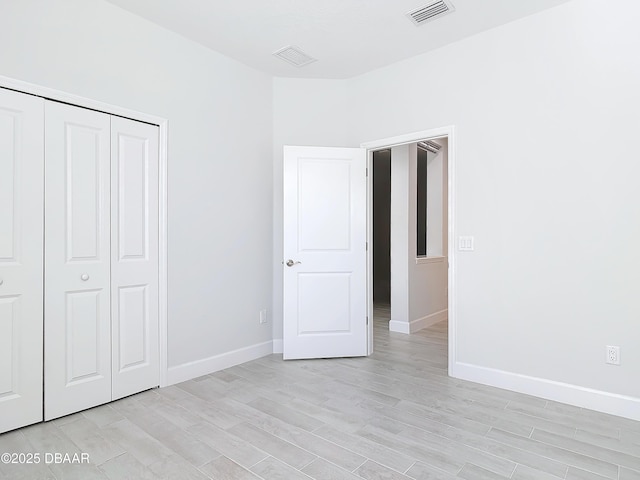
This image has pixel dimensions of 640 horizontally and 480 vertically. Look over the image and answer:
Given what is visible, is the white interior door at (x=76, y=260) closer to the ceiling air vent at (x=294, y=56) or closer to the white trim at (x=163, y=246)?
the white trim at (x=163, y=246)

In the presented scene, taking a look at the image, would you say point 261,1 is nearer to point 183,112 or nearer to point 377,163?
point 183,112

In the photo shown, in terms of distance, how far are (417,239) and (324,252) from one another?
1.96 metres

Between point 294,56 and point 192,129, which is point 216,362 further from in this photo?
point 294,56

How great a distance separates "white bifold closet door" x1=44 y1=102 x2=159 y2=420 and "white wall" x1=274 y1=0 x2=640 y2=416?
8.27 ft

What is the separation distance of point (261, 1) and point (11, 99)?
174 cm

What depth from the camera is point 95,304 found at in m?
2.72

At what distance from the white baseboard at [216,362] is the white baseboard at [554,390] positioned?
72.7 inches

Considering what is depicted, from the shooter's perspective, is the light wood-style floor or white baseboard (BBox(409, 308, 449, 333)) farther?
white baseboard (BBox(409, 308, 449, 333))

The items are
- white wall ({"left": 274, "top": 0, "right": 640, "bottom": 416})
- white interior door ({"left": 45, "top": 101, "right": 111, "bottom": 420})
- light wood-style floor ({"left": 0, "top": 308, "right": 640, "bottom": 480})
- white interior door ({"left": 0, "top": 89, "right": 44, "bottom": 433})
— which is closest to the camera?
light wood-style floor ({"left": 0, "top": 308, "right": 640, "bottom": 480})

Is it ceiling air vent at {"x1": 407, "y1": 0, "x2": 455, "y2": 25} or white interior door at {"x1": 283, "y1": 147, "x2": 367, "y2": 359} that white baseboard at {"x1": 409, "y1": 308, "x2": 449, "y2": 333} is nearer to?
white interior door at {"x1": 283, "y1": 147, "x2": 367, "y2": 359}

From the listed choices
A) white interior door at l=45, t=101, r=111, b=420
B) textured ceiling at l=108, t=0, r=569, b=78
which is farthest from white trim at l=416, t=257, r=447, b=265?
white interior door at l=45, t=101, r=111, b=420

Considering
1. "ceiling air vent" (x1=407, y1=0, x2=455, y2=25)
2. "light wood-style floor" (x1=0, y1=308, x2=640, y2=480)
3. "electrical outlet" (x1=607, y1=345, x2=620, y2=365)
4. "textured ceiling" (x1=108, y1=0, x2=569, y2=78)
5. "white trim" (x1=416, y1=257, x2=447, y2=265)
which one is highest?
"textured ceiling" (x1=108, y1=0, x2=569, y2=78)

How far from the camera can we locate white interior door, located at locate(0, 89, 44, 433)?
2.31 metres

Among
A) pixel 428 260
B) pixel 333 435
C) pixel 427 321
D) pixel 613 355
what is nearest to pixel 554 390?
pixel 613 355
